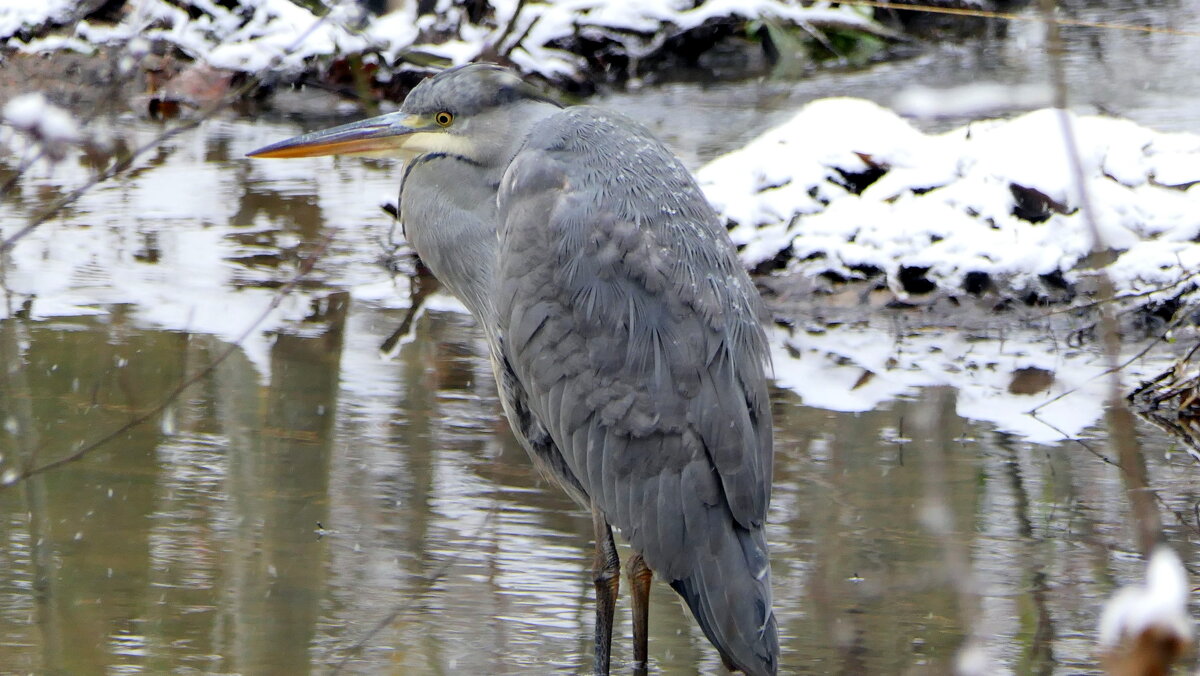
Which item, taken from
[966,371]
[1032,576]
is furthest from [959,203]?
[1032,576]

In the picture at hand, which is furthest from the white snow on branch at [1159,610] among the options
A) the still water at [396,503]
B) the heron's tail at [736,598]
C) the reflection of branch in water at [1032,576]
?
the reflection of branch in water at [1032,576]

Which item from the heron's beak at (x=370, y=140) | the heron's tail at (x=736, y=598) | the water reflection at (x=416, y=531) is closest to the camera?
the heron's tail at (x=736, y=598)

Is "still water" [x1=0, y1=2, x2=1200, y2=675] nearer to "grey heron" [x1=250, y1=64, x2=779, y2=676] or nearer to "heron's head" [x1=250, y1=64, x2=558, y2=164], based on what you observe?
"grey heron" [x1=250, y1=64, x2=779, y2=676]

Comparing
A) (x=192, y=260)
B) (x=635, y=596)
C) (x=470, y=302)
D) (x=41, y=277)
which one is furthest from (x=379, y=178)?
(x=635, y=596)

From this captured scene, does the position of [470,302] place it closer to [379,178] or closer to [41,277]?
[41,277]

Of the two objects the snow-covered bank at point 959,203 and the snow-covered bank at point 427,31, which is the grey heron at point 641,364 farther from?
the snow-covered bank at point 427,31

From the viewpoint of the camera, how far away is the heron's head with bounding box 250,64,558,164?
160 inches

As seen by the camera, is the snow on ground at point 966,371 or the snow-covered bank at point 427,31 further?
the snow-covered bank at point 427,31

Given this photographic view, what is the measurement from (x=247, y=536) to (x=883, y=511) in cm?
191

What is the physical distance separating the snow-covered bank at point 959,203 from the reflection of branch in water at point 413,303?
4.92 ft

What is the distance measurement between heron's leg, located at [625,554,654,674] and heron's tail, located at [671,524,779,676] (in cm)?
19

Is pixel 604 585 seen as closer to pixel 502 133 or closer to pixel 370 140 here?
pixel 502 133

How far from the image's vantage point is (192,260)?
23.3 feet

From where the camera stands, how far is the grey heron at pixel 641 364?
11.3ft
